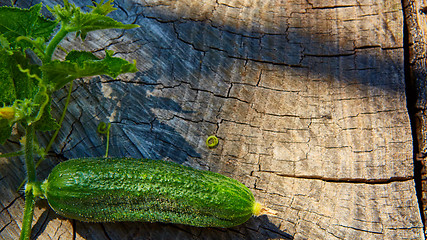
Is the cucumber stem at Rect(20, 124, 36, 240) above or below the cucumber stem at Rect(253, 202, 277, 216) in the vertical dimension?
below

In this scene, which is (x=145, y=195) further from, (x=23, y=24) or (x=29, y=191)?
(x=23, y=24)

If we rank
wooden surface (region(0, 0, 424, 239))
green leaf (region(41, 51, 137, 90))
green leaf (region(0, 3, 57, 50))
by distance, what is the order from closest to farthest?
green leaf (region(41, 51, 137, 90))
green leaf (region(0, 3, 57, 50))
wooden surface (region(0, 0, 424, 239))

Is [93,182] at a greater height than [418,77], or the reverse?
[418,77]

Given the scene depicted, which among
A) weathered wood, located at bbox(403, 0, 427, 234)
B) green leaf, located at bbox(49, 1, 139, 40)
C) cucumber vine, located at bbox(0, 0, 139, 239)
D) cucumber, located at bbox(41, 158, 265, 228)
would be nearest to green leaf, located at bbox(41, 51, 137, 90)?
cucumber vine, located at bbox(0, 0, 139, 239)

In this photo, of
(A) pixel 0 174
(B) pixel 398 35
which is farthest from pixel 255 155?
(A) pixel 0 174


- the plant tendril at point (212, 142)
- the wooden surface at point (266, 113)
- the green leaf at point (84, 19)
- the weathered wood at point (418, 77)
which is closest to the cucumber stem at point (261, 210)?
the wooden surface at point (266, 113)

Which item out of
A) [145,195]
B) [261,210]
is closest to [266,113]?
[261,210]

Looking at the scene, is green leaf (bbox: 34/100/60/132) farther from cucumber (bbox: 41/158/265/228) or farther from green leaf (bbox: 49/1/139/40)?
green leaf (bbox: 49/1/139/40)

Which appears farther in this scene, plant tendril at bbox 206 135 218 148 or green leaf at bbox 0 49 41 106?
plant tendril at bbox 206 135 218 148
